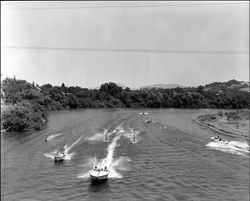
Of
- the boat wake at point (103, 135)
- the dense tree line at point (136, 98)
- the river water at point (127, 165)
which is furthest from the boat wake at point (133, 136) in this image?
the dense tree line at point (136, 98)

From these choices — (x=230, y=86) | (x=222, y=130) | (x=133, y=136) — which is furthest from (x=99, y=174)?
(x=230, y=86)

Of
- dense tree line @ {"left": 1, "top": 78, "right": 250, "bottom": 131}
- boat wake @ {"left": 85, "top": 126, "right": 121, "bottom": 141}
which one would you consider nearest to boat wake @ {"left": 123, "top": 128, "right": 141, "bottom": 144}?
boat wake @ {"left": 85, "top": 126, "right": 121, "bottom": 141}

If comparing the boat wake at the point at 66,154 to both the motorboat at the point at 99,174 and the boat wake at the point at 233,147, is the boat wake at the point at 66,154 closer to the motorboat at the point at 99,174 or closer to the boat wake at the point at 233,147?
the motorboat at the point at 99,174

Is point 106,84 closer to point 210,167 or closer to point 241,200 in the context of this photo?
point 210,167

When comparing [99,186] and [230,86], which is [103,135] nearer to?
[99,186]

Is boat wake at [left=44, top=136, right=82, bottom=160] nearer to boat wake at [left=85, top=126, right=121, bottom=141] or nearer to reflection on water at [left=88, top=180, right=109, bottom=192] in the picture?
boat wake at [left=85, top=126, right=121, bottom=141]

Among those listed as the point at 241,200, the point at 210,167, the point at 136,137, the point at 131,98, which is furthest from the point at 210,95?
the point at 241,200
